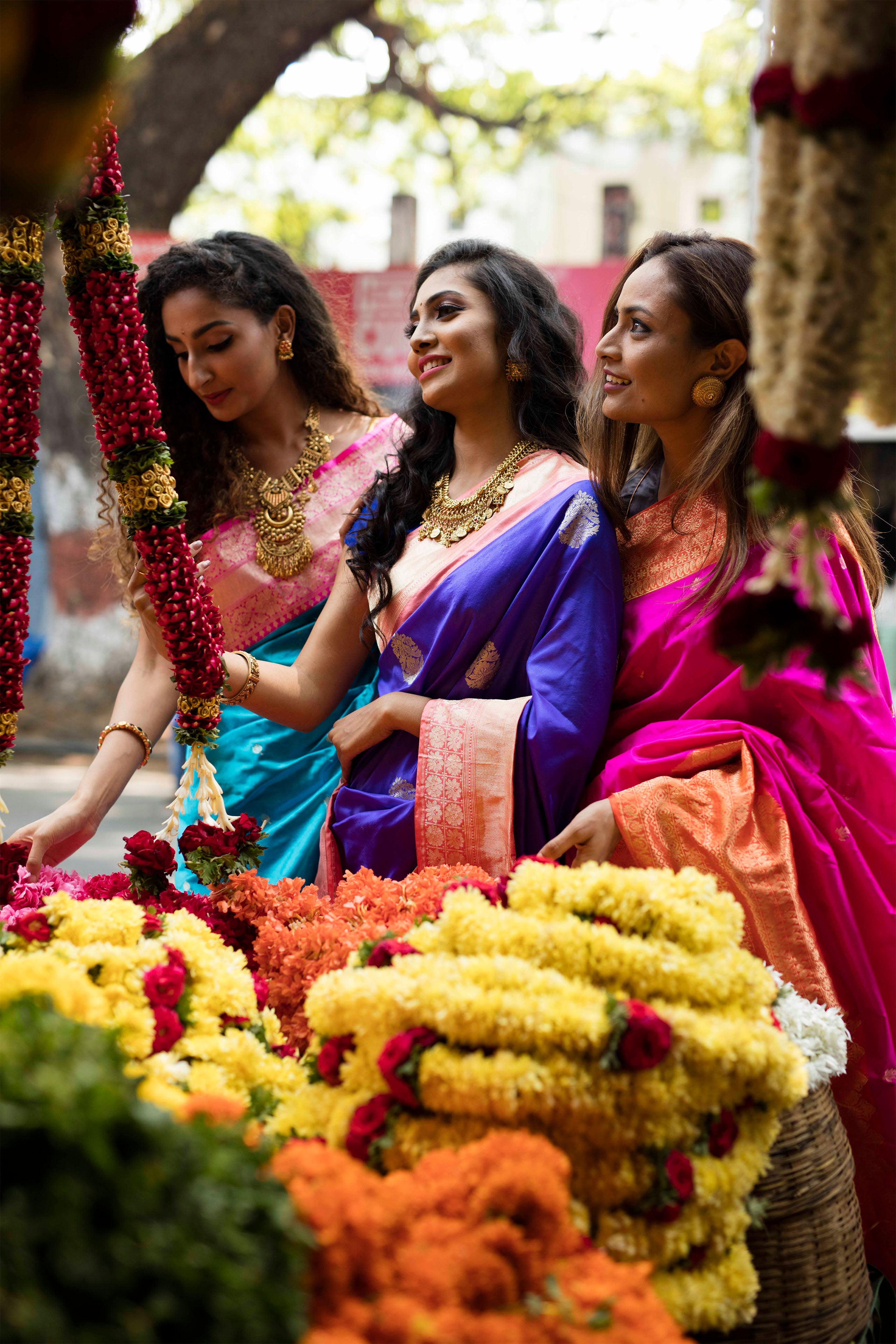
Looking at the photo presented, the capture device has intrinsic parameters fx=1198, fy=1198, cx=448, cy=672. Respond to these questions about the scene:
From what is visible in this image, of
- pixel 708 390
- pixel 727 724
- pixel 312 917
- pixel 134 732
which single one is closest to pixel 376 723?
pixel 312 917

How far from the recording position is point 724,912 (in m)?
1.62

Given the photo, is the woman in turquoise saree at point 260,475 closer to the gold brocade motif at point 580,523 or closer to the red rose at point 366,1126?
the gold brocade motif at point 580,523

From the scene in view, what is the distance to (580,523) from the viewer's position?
96.0 inches

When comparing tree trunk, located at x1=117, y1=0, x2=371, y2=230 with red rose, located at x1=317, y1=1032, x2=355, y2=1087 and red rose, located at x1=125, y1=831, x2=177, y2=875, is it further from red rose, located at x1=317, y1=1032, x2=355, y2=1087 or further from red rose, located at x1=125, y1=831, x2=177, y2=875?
red rose, located at x1=317, y1=1032, x2=355, y2=1087

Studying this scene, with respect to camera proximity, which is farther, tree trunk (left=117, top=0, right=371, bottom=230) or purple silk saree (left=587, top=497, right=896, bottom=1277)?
tree trunk (left=117, top=0, right=371, bottom=230)

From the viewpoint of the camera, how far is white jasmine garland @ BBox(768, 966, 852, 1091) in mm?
1738

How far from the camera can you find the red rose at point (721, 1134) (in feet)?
4.74

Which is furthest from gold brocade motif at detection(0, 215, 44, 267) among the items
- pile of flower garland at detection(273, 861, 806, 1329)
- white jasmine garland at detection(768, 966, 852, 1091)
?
white jasmine garland at detection(768, 966, 852, 1091)

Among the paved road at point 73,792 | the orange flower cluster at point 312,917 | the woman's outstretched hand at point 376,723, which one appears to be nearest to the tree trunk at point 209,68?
the paved road at point 73,792

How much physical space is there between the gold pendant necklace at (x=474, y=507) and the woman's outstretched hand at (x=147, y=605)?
546 mm

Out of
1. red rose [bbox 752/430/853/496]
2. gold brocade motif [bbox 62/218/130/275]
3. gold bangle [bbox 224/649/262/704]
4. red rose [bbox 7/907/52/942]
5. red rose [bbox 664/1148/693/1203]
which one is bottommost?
red rose [bbox 664/1148/693/1203]

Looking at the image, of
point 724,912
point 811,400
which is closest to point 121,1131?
point 724,912

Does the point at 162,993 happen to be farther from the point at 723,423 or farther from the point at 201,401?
the point at 201,401

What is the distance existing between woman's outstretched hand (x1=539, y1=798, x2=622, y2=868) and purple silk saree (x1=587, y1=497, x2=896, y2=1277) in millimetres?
25
